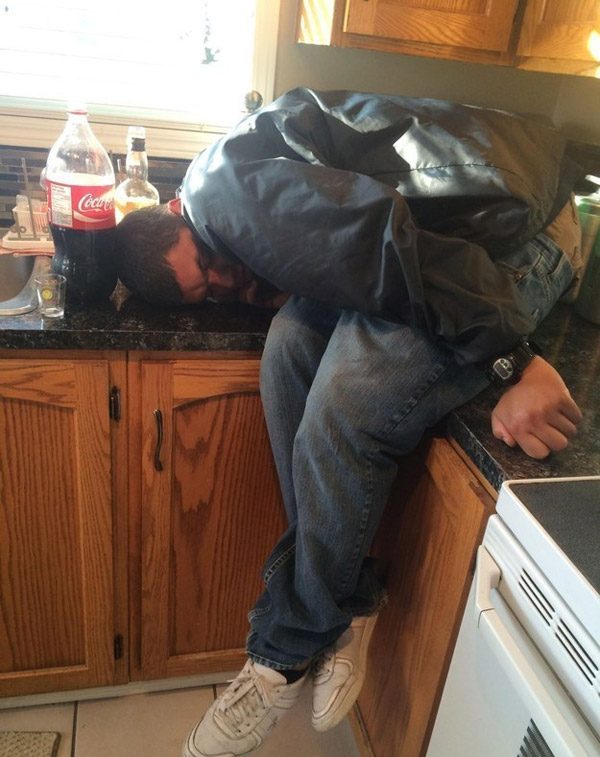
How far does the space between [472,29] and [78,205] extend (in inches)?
31.4

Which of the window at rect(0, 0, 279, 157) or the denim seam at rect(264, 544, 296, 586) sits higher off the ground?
the window at rect(0, 0, 279, 157)

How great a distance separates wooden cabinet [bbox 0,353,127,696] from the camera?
1012mm

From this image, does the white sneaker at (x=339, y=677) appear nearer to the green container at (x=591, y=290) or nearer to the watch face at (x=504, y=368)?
the watch face at (x=504, y=368)

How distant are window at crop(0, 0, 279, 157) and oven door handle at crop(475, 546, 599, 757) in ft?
3.80

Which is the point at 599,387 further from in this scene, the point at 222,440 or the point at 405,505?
the point at 222,440

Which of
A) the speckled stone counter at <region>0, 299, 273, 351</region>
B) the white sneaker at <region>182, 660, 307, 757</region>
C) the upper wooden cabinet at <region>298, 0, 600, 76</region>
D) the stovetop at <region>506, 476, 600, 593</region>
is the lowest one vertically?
Answer: the white sneaker at <region>182, 660, 307, 757</region>

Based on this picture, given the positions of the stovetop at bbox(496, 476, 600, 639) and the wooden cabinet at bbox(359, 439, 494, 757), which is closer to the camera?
the stovetop at bbox(496, 476, 600, 639)

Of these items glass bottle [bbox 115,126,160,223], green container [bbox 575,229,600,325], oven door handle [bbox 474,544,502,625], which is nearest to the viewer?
oven door handle [bbox 474,544,502,625]

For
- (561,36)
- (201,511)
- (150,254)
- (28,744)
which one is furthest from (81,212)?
(28,744)

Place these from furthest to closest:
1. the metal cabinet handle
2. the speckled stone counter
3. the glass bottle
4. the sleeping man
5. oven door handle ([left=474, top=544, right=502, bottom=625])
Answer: the glass bottle < the metal cabinet handle < the speckled stone counter < the sleeping man < oven door handle ([left=474, top=544, right=502, bottom=625])

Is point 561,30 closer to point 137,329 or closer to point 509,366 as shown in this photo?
point 509,366

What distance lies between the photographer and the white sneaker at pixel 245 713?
0.98 m

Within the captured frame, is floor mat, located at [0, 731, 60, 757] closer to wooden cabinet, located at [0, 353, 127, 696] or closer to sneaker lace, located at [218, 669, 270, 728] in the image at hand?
wooden cabinet, located at [0, 353, 127, 696]

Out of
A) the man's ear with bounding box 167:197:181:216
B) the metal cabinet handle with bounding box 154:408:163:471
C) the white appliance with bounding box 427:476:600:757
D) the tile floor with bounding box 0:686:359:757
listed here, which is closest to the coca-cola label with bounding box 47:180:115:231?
the man's ear with bounding box 167:197:181:216
